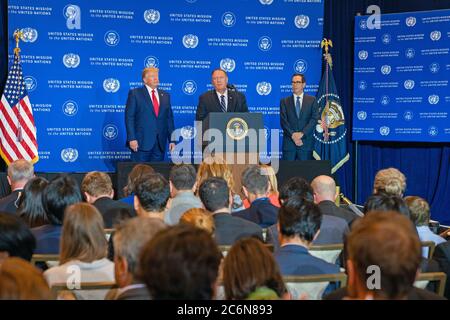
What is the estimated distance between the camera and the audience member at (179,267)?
82.7 inches

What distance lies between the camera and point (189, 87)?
9.86m

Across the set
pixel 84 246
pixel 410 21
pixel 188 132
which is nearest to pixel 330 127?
pixel 410 21

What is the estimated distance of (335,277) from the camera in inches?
123

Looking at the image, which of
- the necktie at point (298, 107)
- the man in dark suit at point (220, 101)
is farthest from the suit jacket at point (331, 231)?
the necktie at point (298, 107)

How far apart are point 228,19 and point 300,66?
52.8 inches

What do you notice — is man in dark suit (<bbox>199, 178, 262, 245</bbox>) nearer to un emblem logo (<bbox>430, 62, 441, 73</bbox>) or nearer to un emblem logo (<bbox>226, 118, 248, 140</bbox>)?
un emblem logo (<bbox>226, 118, 248, 140</bbox>)

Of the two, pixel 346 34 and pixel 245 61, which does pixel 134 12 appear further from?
pixel 346 34

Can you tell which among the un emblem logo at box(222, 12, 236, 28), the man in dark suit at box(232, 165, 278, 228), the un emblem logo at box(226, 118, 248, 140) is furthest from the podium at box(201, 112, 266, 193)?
the un emblem logo at box(222, 12, 236, 28)

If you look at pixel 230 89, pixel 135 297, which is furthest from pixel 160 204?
pixel 230 89

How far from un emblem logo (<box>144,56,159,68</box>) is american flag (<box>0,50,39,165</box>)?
186cm

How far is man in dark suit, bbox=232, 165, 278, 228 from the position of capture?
16.1 ft

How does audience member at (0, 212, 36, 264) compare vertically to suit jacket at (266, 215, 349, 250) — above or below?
above

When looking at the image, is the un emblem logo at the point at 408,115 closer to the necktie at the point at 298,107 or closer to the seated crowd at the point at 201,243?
the necktie at the point at 298,107
